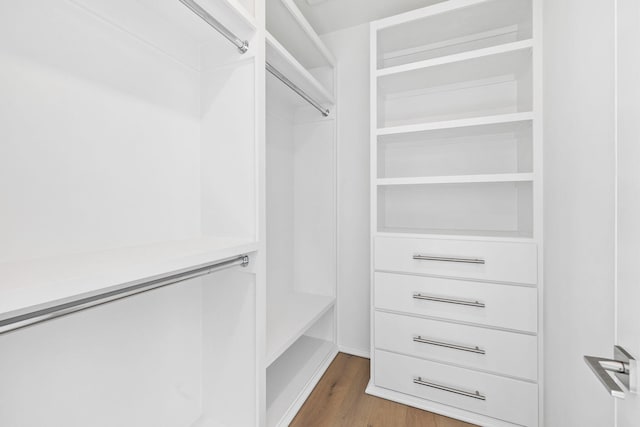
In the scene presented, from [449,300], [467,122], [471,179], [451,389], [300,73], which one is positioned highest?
[300,73]

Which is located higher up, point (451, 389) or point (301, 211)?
point (301, 211)

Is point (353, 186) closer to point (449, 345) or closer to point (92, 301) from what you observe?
point (449, 345)

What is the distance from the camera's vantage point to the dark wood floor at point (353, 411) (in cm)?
138

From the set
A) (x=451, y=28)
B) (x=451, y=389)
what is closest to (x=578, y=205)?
(x=451, y=389)

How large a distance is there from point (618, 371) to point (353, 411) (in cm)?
129

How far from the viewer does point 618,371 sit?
1.63ft

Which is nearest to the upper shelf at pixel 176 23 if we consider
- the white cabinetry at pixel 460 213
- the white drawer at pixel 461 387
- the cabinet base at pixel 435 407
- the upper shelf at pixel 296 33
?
the upper shelf at pixel 296 33

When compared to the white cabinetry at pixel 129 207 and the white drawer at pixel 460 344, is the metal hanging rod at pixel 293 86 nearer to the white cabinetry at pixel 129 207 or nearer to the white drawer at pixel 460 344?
the white cabinetry at pixel 129 207

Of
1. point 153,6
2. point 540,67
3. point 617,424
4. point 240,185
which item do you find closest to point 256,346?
point 240,185

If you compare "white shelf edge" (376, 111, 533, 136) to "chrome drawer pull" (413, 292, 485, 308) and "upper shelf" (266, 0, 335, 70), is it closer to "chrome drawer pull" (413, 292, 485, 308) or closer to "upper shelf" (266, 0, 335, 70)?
"upper shelf" (266, 0, 335, 70)

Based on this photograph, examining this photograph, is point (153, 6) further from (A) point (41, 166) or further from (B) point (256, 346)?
(B) point (256, 346)

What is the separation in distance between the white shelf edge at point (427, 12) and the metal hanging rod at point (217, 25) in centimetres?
96

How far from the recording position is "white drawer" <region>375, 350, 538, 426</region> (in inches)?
51.5

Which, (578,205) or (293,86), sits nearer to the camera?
(578,205)
